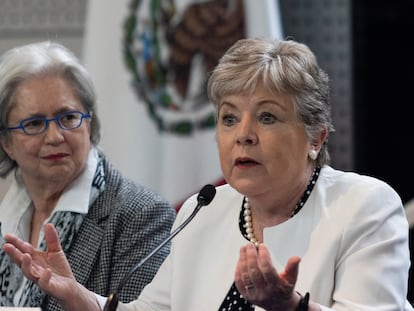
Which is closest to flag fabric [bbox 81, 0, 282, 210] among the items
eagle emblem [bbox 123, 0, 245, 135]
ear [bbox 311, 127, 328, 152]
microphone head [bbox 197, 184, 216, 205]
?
eagle emblem [bbox 123, 0, 245, 135]

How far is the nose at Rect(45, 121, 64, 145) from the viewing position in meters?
3.24

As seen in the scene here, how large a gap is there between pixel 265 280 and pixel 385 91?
3433 mm

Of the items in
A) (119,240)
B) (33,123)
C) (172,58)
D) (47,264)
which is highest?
(33,123)

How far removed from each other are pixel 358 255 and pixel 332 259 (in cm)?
8

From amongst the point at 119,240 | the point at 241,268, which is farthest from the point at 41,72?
the point at 241,268

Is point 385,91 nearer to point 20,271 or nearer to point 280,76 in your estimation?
point 20,271

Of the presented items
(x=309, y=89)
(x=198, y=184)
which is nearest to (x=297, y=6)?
(x=198, y=184)

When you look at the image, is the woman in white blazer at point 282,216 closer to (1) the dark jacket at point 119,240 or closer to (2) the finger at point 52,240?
(2) the finger at point 52,240

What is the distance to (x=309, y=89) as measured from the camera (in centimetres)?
258

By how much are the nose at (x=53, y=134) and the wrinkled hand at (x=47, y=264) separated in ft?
2.12

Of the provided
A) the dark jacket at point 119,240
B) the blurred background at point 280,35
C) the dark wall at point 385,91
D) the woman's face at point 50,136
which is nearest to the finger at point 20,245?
the dark jacket at point 119,240

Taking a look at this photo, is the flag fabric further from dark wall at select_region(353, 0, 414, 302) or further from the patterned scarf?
the patterned scarf

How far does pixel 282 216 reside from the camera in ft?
8.77

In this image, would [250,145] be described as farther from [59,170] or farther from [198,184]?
[198,184]
